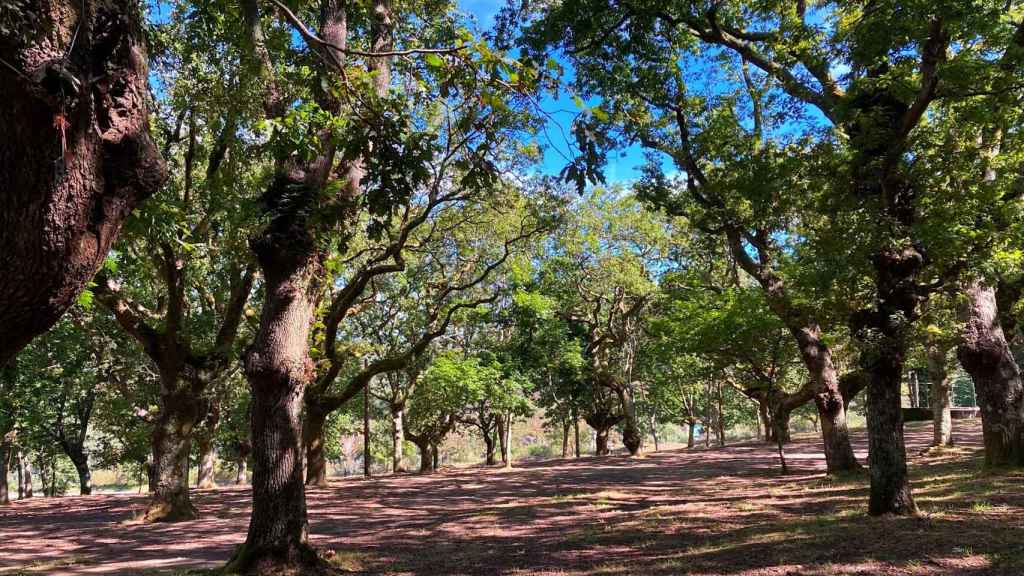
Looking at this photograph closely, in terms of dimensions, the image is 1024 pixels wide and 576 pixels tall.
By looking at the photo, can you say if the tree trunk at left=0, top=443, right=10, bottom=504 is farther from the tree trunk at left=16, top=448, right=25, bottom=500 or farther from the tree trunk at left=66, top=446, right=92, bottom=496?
the tree trunk at left=16, top=448, right=25, bottom=500

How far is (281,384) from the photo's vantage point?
688cm

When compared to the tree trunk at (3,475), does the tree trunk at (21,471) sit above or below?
below

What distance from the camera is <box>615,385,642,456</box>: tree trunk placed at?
96.3 ft

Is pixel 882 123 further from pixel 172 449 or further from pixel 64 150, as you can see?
pixel 172 449

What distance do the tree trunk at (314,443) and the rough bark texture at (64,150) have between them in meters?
14.9

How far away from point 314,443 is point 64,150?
760 inches

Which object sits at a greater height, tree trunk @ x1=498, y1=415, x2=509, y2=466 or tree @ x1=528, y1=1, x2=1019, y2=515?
tree @ x1=528, y1=1, x2=1019, y2=515

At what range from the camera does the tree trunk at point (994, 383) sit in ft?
37.4

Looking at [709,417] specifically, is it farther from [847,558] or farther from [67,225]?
[67,225]

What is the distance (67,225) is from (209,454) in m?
32.7

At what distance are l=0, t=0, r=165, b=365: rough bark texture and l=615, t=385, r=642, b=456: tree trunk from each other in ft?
91.9

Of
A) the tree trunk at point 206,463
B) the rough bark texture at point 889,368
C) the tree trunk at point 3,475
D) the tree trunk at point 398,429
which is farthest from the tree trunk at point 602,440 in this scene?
the tree trunk at point 3,475

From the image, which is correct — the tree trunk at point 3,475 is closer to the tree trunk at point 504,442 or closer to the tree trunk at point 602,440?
the tree trunk at point 504,442

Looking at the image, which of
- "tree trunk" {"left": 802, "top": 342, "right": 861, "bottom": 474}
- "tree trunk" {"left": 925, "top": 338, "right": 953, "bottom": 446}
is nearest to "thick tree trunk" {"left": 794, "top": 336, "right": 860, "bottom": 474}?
"tree trunk" {"left": 802, "top": 342, "right": 861, "bottom": 474}
